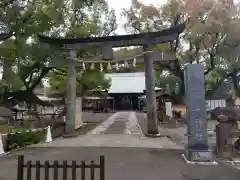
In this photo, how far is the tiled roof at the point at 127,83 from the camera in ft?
186

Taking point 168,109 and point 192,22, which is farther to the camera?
point 168,109

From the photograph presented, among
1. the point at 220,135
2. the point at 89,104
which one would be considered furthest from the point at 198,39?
the point at 89,104

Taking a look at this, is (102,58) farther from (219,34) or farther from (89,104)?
(89,104)

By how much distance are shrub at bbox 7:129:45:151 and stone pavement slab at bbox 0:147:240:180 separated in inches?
59.9

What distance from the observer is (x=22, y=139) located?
13.0 meters

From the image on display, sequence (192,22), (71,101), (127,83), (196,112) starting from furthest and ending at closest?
(127,83)
(192,22)
(71,101)
(196,112)

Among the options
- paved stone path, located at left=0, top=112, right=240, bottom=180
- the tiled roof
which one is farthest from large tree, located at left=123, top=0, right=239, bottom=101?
the tiled roof

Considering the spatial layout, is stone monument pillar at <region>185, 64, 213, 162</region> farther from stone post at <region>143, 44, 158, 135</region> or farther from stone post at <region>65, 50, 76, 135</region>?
stone post at <region>65, 50, 76, 135</region>

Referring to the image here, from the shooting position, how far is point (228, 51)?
86.7 ft

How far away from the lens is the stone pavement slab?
732 cm

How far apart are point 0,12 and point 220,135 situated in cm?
1034

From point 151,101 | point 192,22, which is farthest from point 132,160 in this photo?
point 192,22

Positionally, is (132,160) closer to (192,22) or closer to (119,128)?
(119,128)

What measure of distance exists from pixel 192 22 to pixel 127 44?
10.7m
